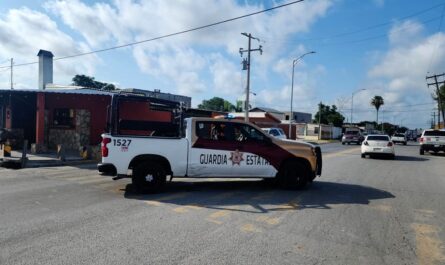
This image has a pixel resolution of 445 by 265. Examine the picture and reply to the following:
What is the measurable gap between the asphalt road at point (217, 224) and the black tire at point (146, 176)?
0.33 meters

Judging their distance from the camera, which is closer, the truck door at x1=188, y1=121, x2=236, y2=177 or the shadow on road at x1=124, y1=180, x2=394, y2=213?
the shadow on road at x1=124, y1=180, x2=394, y2=213

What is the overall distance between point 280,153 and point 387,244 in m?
4.56

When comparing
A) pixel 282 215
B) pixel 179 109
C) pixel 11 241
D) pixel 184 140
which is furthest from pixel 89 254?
pixel 179 109

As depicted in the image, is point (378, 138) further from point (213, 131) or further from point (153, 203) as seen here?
point (153, 203)

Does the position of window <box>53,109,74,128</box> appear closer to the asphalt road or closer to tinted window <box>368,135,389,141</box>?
the asphalt road

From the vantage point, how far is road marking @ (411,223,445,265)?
5051 millimetres

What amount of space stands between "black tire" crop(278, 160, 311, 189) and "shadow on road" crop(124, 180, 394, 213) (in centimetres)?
21

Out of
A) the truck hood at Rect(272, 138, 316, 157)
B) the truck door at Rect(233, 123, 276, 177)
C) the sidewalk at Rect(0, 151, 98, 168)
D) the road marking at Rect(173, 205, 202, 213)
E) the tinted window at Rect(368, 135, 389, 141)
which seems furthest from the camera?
the tinted window at Rect(368, 135, 389, 141)

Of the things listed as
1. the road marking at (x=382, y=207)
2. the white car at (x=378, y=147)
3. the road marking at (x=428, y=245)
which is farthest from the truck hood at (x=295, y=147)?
the white car at (x=378, y=147)

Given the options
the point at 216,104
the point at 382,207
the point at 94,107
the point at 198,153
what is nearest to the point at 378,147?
the point at 382,207

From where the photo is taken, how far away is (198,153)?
9508 millimetres

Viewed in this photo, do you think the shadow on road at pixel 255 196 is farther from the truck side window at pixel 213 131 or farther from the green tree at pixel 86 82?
the green tree at pixel 86 82

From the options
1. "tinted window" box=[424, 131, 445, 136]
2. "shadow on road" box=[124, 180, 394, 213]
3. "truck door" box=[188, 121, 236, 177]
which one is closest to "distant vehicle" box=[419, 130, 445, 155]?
"tinted window" box=[424, 131, 445, 136]

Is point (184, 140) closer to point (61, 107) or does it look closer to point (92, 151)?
point (92, 151)
